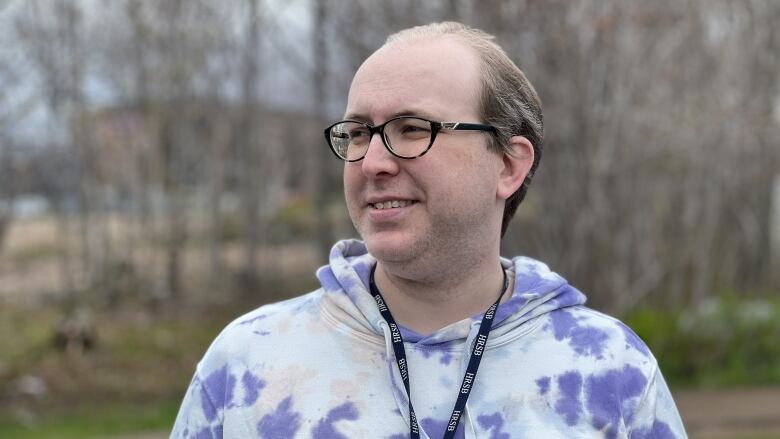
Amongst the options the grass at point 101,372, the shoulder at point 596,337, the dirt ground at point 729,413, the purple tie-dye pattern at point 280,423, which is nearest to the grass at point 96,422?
the grass at point 101,372

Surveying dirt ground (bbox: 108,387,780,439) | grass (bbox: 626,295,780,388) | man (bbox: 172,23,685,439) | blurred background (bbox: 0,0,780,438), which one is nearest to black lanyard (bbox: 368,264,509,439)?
man (bbox: 172,23,685,439)

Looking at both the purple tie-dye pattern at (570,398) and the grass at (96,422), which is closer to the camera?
the purple tie-dye pattern at (570,398)

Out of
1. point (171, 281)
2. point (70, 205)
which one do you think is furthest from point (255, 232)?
point (70, 205)

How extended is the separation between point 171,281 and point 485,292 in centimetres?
1028

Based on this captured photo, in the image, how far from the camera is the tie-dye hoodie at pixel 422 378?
164 cm

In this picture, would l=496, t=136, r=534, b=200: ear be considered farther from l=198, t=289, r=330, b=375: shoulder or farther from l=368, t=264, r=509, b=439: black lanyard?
l=198, t=289, r=330, b=375: shoulder

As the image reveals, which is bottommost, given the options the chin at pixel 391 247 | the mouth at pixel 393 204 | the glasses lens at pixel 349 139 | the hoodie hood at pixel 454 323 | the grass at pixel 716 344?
the grass at pixel 716 344

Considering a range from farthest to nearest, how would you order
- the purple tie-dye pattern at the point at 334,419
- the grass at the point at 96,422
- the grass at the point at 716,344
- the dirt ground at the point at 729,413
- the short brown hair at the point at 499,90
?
the grass at the point at 716,344, the grass at the point at 96,422, the dirt ground at the point at 729,413, the short brown hair at the point at 499,90, the purple tie-dye pattern at the point at 334,419

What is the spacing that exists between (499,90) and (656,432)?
2.35 ft

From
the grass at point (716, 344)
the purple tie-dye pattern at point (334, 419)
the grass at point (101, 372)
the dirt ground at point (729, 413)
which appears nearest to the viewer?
the purple tie-dye pattern at point (334, 419)

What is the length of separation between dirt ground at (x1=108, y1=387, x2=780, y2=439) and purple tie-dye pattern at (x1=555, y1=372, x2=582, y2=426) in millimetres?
5528

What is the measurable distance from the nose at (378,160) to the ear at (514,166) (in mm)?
263

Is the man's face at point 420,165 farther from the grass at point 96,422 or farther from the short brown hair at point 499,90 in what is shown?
the grass at point 96,422

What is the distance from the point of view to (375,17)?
7207 mm
